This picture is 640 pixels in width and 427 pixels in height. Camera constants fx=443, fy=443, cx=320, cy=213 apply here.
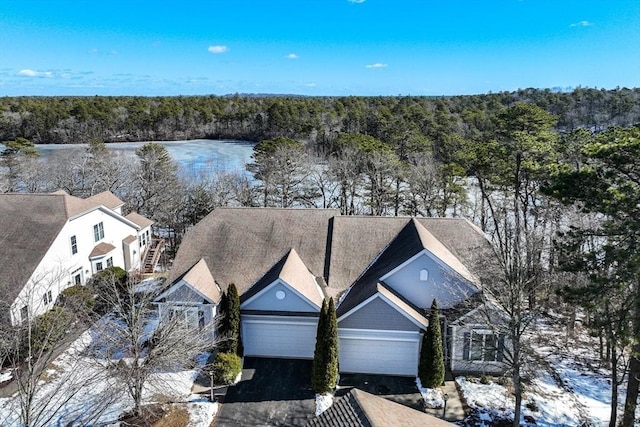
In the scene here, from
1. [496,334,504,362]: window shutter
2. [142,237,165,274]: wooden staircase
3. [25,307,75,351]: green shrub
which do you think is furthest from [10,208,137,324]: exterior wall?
[496,334,504,362]: window shutter

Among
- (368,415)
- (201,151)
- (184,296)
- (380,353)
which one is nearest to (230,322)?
(184,296)

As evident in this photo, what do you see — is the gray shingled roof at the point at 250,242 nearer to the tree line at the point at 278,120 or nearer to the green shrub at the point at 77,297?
the green shrub at the point at 77,297

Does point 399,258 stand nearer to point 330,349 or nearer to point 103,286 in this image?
point 330,349

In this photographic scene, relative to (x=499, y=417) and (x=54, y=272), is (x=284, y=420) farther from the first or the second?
(x=54, y=272)

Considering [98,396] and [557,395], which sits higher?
[98,396]

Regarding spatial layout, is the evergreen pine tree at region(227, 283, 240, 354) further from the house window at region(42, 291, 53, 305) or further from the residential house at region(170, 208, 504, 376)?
the house window at region(42, 291, 53, 305)

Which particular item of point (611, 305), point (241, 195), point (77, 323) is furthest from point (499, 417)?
point (241, 195)
